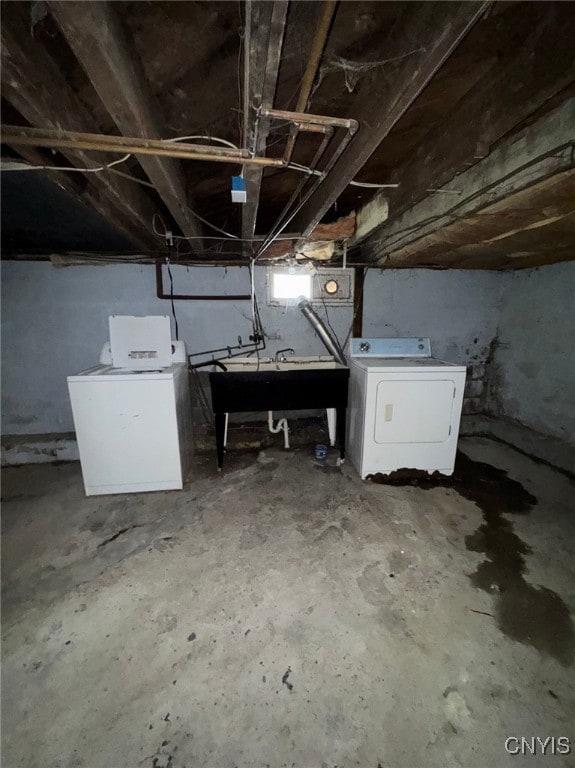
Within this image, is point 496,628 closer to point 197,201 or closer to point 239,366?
point 239,366

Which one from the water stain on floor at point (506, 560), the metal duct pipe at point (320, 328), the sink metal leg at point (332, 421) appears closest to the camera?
the water stain on floor at point (506, 560)

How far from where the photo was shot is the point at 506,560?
5.94ft

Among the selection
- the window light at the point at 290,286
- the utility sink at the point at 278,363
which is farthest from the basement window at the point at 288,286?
the utility sink at the point at 278,363

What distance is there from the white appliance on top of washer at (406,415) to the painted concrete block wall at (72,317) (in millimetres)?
1318

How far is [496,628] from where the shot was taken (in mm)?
1429

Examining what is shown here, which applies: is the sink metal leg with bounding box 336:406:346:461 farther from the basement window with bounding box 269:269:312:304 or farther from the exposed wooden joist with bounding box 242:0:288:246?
the exposed wooden joist with bounding box 242:0:288:246

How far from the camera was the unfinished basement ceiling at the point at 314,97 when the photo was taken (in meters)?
0.84

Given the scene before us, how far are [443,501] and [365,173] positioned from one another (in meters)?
2.47

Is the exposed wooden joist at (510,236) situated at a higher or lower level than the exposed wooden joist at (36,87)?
lower

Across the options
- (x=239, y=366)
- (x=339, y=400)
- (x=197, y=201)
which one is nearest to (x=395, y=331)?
(x=339, y=400)

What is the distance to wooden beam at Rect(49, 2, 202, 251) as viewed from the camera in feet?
2.40

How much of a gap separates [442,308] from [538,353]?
1067 mm

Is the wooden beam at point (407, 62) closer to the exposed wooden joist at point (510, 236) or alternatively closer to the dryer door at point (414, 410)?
the exposed wooden joist at point (510, 236)

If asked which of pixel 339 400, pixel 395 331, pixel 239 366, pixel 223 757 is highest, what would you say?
pixel 395 331
